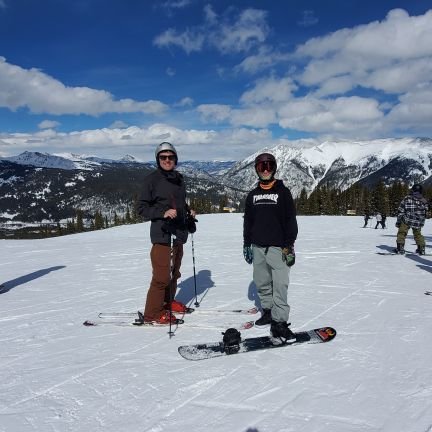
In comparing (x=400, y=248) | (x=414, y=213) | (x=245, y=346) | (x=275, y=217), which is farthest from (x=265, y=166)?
(x=400, y=248)

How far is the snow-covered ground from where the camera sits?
3234mm

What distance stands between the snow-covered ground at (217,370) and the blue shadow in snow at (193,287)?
10cm

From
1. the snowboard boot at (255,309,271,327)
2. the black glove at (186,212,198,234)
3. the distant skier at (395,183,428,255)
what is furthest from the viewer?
the distant skier at (395,183,428,255)

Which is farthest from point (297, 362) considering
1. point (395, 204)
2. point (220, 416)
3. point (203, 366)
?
point (395, 204)

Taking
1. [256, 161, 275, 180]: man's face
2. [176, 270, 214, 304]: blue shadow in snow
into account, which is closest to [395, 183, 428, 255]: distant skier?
[176, 270, 214, 304]: blue shadow in snow

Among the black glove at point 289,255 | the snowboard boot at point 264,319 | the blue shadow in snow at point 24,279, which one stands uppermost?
the black glove at point 289,255

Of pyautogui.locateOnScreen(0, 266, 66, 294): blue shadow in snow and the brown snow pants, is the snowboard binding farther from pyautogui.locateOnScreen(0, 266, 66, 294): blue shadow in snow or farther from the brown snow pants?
pyautogui.locateOnScreen(0, 266, 66, 294): blue shadow in snow

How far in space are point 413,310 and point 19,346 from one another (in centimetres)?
617

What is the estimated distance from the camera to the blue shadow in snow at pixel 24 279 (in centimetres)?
922

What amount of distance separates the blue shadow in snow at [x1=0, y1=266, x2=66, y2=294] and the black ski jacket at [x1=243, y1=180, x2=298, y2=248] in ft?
22.3

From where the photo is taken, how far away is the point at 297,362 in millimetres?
4336

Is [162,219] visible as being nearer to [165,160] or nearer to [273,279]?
[165,160]

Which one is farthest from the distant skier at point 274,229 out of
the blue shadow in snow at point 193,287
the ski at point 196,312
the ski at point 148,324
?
the blue shadow in snow at point 193,287

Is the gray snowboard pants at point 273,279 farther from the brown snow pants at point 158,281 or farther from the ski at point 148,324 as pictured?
the brown snow pants at point 158,281
